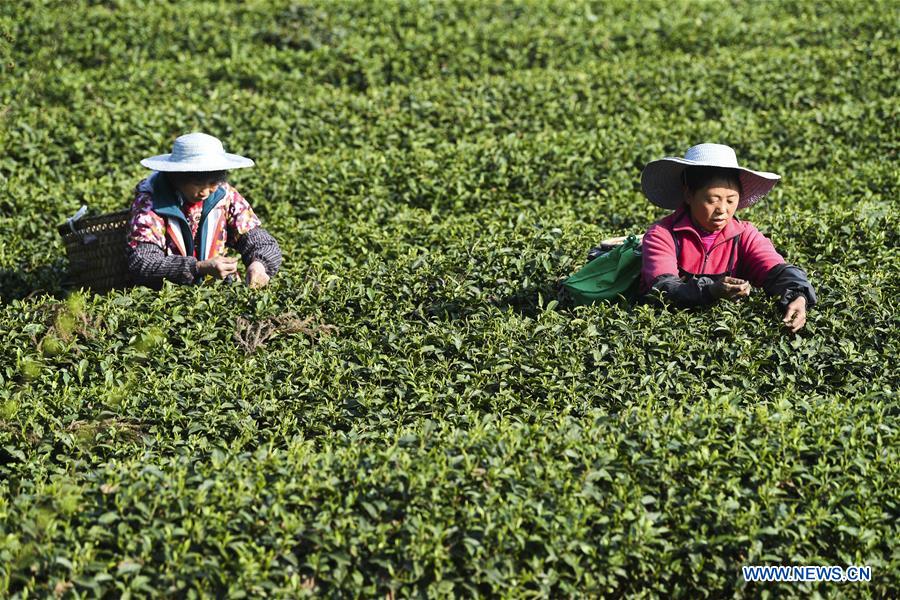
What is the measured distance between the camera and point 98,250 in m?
6.54

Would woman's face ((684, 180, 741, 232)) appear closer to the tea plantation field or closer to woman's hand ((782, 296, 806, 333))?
the tea plantation field

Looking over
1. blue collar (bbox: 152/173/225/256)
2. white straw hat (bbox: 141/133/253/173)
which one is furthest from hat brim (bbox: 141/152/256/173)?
blue collar (bbox: 152/173/225/256)

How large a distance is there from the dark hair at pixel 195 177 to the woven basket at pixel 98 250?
0.41 meters

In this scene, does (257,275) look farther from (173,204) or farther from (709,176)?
(709,176)

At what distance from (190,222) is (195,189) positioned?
0.20m

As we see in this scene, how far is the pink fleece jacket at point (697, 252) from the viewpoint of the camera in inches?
216

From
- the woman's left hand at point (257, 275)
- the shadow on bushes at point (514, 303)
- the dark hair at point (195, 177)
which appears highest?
the dark hair at point (195, 177)

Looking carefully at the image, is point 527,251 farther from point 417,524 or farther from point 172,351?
point 417,524

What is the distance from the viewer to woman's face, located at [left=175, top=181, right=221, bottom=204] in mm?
6184

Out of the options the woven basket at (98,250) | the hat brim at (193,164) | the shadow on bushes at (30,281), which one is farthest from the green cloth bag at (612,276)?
the shadow on bushes at (30,281)

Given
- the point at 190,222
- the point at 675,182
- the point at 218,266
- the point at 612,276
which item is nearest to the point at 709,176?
the point at 675,182

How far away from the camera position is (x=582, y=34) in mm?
12352

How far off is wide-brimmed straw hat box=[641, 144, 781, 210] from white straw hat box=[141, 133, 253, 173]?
228 cm

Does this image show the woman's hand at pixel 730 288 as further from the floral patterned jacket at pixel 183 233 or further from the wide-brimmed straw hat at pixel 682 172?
the floral patterned jacket at pixel 183 233
